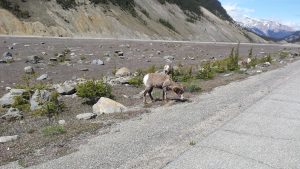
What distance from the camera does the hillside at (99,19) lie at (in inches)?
2712

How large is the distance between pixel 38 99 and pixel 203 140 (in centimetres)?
848

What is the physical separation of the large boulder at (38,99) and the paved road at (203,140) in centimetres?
453

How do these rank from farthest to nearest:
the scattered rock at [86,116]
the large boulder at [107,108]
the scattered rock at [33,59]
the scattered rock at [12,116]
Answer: the scattered rock at [33,59]
the large boulder at [107,108]
the scattered rock at [12,116]
the scattered rock at [86,116]

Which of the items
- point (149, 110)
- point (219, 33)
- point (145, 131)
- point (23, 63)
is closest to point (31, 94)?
point (149, 110)

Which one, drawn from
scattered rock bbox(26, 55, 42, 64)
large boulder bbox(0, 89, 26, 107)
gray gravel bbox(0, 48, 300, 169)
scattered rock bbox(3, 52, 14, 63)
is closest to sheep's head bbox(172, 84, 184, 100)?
gray gravel bbox(0, 48, 300, 169)

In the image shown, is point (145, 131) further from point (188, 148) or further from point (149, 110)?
point (149, 110)

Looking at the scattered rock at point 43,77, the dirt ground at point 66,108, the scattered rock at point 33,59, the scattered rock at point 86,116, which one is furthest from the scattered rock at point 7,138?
the scattered rock at point 33,59

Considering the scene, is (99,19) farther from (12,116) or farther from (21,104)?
(12,116)

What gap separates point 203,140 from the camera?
1201 cm

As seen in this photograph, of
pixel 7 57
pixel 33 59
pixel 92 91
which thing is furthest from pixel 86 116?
pixel 7 57

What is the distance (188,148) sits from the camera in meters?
11.3

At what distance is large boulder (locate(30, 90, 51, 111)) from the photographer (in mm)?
17594

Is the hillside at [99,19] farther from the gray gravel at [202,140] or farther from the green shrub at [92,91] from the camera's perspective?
the gray gravel at [202,140]

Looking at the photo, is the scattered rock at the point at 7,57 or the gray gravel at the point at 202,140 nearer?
the gray gravel at the point at 202,140
